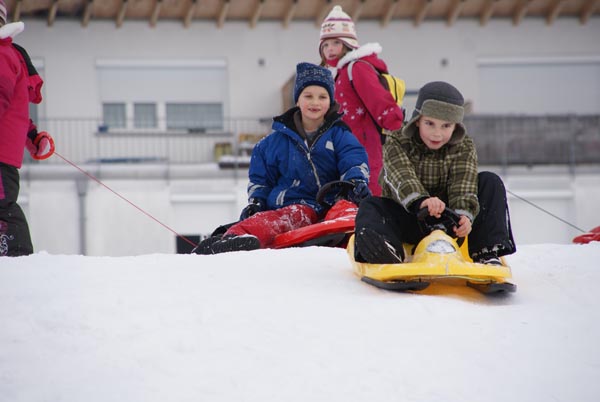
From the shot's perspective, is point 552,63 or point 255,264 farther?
point 552,63

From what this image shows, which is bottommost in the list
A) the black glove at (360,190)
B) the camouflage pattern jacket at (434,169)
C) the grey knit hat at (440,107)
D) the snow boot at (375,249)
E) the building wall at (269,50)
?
the snow boot at (375,249)

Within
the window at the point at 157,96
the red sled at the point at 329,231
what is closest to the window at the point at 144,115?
the window at the point at 157,96

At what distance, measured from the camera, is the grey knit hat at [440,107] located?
3639 mm

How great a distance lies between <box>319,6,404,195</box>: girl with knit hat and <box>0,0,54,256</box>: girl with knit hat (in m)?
2.12

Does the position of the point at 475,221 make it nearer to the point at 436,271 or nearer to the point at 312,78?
the point at 436,271

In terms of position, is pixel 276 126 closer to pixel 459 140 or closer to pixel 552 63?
pixel 459 140

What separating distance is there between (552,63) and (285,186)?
13034 mm

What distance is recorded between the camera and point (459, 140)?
3.72 m

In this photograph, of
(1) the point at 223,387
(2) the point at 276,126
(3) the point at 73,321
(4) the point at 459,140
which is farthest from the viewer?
(2) the point at 276,126

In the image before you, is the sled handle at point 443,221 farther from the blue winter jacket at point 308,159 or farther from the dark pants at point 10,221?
the dark pants at point 10,221

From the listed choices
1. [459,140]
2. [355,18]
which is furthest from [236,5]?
[459,140]

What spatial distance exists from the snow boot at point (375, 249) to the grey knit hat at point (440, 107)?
1.88 ft

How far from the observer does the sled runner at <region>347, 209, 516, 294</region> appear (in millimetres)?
3277

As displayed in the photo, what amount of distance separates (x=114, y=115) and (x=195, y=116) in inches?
61.7
